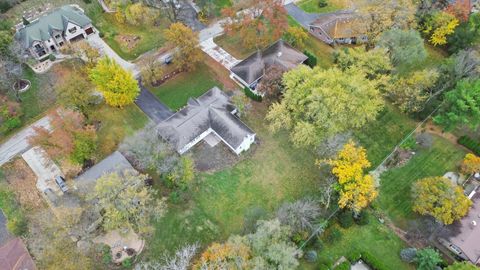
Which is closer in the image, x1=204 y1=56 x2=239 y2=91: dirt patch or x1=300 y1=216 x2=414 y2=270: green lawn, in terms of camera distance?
x1=300 y1=216 x2=414 y2=270: green lawn

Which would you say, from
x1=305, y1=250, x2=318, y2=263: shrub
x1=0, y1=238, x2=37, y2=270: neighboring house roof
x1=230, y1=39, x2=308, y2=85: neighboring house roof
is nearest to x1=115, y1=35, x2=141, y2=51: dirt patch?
x1=230, y1=39, x2=308, y2=85: neighboring house roof

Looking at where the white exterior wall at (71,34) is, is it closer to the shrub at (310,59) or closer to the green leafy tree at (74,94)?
the green leafy tree at (74,94)

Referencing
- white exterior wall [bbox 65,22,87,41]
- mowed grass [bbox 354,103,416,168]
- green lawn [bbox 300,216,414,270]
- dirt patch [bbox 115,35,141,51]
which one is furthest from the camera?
dirt patch [bbox 115,35,141,51]

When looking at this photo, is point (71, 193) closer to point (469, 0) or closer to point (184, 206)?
point (184, 206)

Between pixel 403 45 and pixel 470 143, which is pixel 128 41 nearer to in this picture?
pixel 403 45

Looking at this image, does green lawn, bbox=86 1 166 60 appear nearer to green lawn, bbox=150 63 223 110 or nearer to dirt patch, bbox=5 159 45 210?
green lawn, bbox=150 63 223 110

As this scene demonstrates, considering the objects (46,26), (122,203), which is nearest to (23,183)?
(122,203)

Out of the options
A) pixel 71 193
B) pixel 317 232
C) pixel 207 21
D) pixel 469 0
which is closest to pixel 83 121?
pixel 71 193
